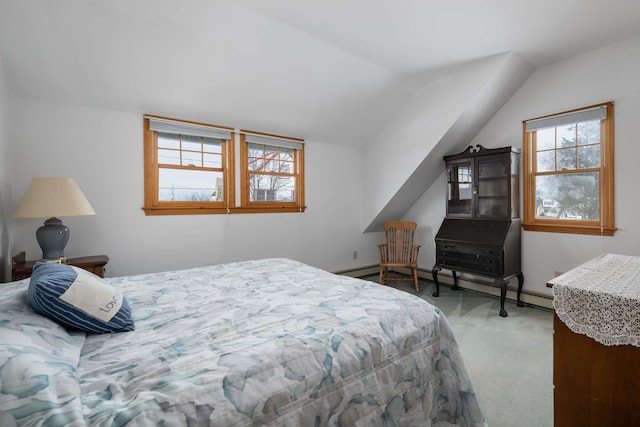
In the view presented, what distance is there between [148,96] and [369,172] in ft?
9.97

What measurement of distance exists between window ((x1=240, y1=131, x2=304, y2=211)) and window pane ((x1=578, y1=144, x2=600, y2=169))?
3137mm

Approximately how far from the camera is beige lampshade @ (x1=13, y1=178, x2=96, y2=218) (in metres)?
2.12

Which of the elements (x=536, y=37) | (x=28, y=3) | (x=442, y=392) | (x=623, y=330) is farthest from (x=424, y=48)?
(x=28, y=3)

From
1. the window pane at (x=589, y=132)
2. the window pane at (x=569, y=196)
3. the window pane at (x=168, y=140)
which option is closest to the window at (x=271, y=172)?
the window pane at (x=168, y=140)

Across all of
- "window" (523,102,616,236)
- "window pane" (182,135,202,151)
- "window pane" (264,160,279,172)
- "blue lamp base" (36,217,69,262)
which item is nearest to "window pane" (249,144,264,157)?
"window pane" (264,160,279,172)

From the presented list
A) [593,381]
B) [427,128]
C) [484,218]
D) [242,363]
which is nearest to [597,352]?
[593,381]

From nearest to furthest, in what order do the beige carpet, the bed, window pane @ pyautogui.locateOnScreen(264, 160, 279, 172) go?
the bed, the beige carpet, window pane @ pyautogui.locateOnScreen(264, 160, 279, 172)

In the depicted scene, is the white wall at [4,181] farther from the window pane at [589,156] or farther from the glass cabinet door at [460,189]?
the window pane at [589,156]

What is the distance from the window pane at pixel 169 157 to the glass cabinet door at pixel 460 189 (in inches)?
129

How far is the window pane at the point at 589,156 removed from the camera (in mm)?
2973

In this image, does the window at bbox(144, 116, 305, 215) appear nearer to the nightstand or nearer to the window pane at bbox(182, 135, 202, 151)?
the window pane at bbox(182, 135, 202, 151)

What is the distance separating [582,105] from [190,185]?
13.7 ft

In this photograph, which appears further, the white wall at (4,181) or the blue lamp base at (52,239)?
the blue lamp base at (52,239)

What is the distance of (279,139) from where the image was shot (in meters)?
3.92
